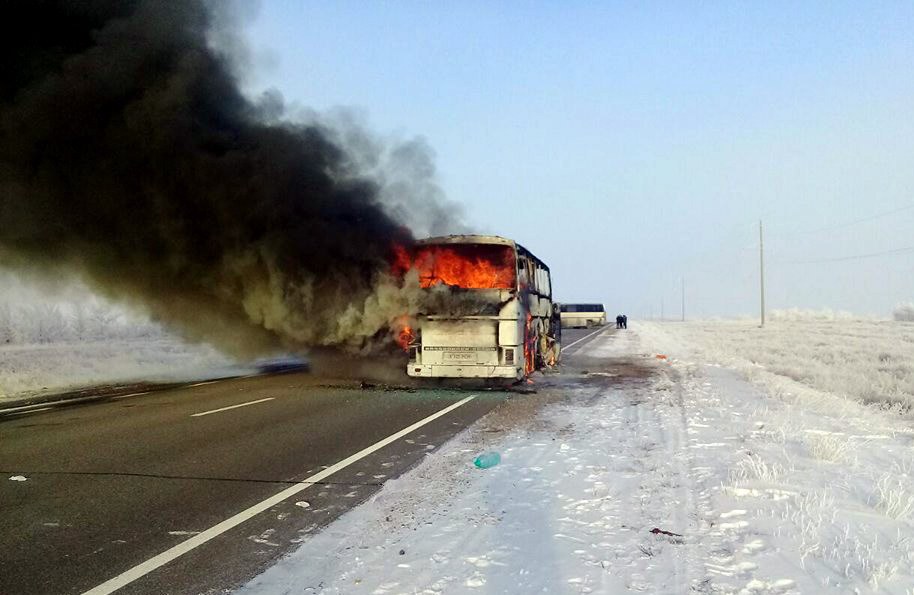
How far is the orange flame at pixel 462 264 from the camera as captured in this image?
12609 millimetres

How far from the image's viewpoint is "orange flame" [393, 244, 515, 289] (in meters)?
12.6

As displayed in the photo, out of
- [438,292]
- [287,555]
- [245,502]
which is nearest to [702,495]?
[287,555]

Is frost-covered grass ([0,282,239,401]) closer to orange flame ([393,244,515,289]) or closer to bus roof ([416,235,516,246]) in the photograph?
orange flame ([393,244,515,289])

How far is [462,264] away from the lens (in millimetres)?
12812

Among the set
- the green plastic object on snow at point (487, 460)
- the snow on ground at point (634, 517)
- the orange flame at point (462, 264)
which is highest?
the orange flame at point (462, 264)

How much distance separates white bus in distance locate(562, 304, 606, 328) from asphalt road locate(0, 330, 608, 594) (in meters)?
49.7

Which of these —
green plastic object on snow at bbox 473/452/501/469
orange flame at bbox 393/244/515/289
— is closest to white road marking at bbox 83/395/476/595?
green plastic object on snow at bbox 473/452/501/469

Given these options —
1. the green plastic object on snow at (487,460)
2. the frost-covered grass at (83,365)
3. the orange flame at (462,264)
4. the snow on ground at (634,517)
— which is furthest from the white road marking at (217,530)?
the frost-covered grass at (83,365)

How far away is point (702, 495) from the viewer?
17.1 feet

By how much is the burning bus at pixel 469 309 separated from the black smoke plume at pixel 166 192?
155cm

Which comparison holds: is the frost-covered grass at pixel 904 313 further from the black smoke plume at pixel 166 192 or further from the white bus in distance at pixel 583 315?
the black smoke plume at pixel 166 192

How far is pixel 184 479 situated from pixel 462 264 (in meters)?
7.81

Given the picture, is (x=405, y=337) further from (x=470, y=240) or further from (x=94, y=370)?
(x=94, y=370)

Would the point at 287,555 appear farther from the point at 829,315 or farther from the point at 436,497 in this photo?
the point at 829,315
